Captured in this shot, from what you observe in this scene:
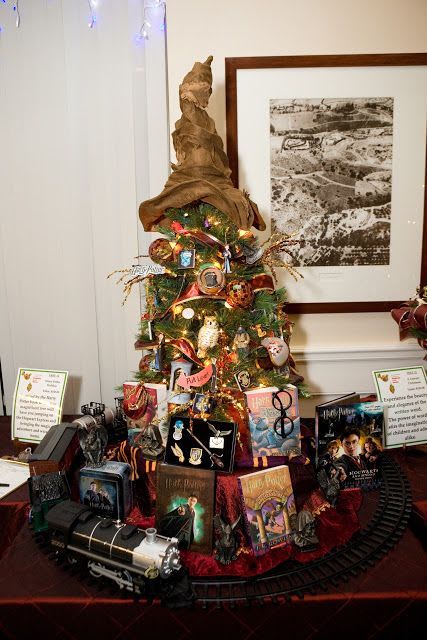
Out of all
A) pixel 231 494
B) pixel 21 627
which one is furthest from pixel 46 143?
pixel 21 627

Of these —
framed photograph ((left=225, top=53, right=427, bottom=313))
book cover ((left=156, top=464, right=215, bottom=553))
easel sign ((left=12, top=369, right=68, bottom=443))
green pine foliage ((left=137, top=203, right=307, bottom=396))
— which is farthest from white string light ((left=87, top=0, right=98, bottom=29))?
book cover ((left=156, top=464, right=215, bottom=553))

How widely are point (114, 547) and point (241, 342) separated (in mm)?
718

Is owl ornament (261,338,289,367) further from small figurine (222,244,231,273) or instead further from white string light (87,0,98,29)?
white string light (87,0,98,29)

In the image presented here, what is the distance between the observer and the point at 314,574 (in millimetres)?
1205

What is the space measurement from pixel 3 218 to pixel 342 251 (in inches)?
64.3

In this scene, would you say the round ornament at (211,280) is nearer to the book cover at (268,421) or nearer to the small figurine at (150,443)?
the book cover at (268,421)

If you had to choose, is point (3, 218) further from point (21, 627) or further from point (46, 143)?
point (21, 627)

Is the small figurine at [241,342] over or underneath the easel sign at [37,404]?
over

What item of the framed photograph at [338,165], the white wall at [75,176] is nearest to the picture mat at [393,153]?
the framed photograph at [338,165]

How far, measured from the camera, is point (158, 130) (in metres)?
2.06

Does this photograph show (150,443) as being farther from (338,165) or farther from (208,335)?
(338,165)

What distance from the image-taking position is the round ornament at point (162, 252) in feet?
5.30

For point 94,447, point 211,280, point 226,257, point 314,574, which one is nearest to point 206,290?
point 211,280

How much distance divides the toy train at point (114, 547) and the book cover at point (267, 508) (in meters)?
0.24
